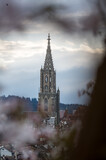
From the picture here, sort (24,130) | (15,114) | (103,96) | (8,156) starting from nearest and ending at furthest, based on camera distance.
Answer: (103,96)
(15,114)
(24,130)
(8,156)

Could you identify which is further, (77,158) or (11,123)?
(11,123)

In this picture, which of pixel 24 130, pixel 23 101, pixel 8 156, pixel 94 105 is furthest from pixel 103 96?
pixel 8 156

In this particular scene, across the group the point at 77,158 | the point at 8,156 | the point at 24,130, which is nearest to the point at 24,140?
the point at 24,130

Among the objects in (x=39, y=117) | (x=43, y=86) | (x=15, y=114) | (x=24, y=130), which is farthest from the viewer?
(x=43, y=86)

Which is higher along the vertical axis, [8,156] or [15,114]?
[15,114]

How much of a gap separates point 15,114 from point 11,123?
257 millimetres

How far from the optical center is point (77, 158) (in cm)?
116

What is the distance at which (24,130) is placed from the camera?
4410mm

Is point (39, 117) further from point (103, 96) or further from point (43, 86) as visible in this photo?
point (43, 86)

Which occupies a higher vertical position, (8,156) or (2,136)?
(2,136)

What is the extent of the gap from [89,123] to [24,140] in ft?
11.4

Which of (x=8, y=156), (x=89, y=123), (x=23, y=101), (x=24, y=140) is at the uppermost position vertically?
(x=23, y=101)

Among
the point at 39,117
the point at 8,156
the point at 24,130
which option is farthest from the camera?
the point at 8,156

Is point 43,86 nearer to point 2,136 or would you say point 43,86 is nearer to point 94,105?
point 2,136
